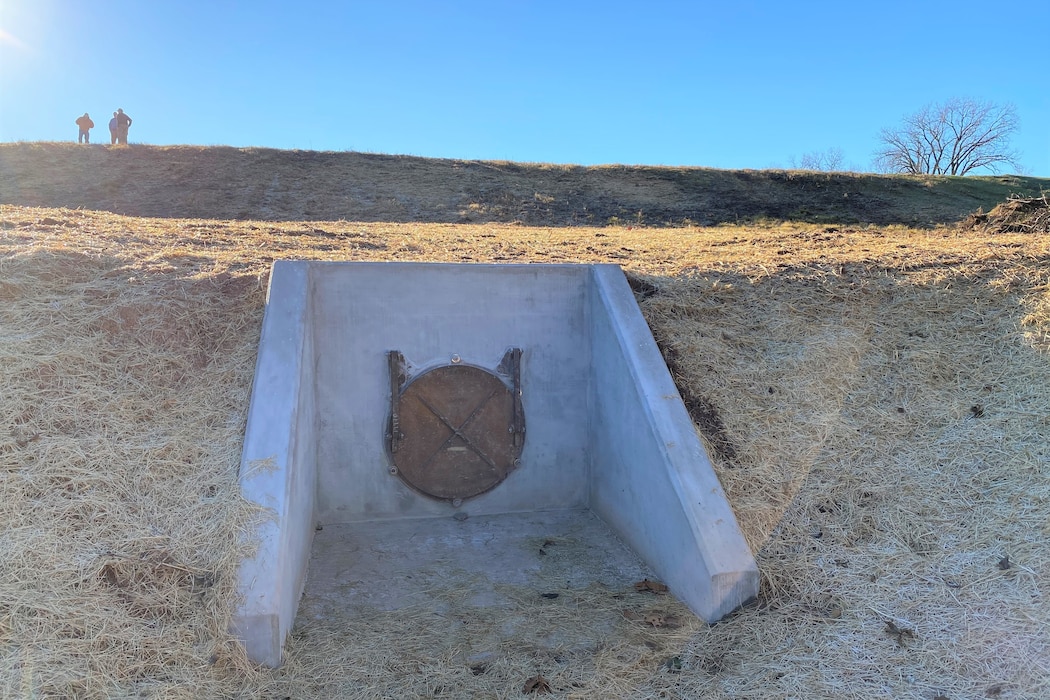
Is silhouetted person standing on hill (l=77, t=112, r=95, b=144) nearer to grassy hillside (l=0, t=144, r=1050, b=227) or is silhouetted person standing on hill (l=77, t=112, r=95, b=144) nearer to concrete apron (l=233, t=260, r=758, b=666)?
grassy hillside (l=0, t=144, r=1050, b=227)

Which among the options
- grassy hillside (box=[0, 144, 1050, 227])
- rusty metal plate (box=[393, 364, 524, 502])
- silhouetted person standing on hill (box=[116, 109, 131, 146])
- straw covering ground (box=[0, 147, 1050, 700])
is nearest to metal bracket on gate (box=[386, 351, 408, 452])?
rusty metal plate (box=[393, 364, 524, 502])

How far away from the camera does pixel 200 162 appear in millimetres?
23016

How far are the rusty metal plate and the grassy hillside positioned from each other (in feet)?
37.7

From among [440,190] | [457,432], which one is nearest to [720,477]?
[457,432]

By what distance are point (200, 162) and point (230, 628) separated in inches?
885

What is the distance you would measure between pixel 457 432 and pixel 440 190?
55.2ft

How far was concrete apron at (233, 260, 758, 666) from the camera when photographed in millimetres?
4855

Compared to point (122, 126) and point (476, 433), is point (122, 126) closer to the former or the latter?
point (122, 126)

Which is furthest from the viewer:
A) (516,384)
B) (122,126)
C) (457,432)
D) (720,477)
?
(122,126)

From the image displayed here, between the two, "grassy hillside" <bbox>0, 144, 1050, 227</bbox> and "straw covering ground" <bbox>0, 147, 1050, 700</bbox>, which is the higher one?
"grassy hillside" <bbox>0, 144, 1050, 227</bbox>

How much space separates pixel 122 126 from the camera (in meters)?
24.3

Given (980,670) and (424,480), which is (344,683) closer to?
(424,480)

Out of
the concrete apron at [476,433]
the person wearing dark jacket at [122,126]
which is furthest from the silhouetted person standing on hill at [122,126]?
the concrete apron at [476,433]

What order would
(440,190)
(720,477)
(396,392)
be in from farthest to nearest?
(440,190) → (396,392) → (720,477)
